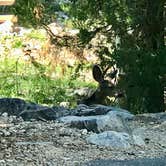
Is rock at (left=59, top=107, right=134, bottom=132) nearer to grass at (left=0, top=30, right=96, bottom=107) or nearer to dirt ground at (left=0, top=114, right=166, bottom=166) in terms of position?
dirt ground at (left=0, top=114, right=166, bottom=166)

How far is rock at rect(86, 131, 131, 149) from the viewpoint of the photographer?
5316mm

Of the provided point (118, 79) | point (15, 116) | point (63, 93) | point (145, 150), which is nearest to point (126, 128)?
point (145, 150)

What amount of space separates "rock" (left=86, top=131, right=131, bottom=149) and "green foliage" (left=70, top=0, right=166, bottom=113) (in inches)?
110

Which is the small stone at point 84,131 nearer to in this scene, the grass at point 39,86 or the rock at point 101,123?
the rock at point 101,123

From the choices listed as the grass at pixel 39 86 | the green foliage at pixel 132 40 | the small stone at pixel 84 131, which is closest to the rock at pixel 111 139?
the small stone at pixel 84 131

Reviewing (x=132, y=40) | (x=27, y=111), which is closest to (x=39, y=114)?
(x=27, y=111)

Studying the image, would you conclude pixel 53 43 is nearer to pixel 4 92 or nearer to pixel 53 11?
pixel 53 11

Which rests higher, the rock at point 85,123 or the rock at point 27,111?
the rock at point 85,123

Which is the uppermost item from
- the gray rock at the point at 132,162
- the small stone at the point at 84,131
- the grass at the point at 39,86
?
the gray rock at the point at 132,162

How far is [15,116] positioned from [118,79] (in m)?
2.92

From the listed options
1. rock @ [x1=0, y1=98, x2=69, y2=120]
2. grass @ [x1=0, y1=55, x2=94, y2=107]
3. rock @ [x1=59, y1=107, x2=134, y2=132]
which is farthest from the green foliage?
rock @ [x1=59, y1=107, x2=134, y2=132]

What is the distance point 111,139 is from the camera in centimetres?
538

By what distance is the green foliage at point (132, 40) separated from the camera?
8.36m

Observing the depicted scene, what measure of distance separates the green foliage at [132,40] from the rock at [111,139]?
2.78 meters
